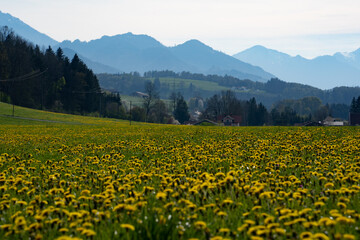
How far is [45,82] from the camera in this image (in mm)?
109188

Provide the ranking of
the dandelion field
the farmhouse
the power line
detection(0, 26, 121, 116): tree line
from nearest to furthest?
1. the dandelion field
2. the power line
3. detection(0, 26, 121, 116): tree line
4. the farmhouse

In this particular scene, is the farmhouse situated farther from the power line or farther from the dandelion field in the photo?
the dandelion field

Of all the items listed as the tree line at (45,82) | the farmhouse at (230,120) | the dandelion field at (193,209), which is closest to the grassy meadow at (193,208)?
the dandelion field at (193,209)

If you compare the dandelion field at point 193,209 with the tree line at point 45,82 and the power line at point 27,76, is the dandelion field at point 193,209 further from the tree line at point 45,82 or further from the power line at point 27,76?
the power line at point 27,76

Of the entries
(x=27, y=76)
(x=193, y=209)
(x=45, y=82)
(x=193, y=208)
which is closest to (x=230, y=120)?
(x=45, y=82)

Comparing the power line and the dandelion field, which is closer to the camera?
the dandelion field

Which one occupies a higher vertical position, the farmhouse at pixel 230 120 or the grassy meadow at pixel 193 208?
the grassy meadow at pixel 193 208

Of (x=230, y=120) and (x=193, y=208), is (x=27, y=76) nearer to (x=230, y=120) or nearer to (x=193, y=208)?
(x=230, y=120)


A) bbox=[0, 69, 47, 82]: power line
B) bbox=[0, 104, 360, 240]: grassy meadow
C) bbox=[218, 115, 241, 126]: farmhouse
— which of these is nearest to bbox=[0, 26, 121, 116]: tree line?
bbox=[0, 69, 47, 82]: power line

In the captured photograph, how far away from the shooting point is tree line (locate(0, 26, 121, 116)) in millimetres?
98500

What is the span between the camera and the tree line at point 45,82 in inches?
3878

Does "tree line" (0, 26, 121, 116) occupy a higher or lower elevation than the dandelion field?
higher

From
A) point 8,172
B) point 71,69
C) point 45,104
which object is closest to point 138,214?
point 8,172

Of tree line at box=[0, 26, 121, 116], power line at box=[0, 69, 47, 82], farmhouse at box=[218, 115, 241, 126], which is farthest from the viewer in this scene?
farmhouse at box=[218, 115, 241, 126]
